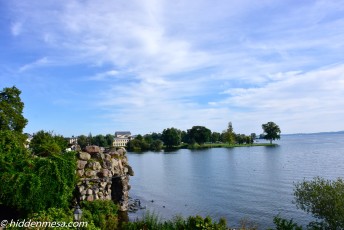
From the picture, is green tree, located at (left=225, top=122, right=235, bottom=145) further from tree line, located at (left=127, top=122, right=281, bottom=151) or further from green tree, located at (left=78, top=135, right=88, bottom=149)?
green tree, located at (left=78, top=135, right=88, bottom=149)

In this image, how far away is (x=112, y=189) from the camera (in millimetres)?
36688

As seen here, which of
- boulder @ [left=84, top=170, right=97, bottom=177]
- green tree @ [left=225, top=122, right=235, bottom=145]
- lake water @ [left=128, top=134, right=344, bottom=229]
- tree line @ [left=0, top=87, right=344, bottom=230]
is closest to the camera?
tree line @ [left=0, top=87, right=344, bottom=230]

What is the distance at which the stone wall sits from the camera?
29922mm

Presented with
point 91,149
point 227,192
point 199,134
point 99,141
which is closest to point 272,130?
point 199,134

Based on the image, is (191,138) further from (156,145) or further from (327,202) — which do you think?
(327,202)

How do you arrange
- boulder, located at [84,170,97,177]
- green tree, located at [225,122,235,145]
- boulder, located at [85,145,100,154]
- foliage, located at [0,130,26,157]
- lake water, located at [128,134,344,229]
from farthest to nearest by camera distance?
green tree, located at [225,122,235,145], lake water, located at [128,134,344,229], boulder, located at [85,145,100,154], boulder, located at [84,170,97,177], foliage, located at [0,130,26,157]

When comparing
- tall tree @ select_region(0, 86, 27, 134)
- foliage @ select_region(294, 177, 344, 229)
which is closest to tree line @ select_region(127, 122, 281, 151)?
tall tree @ select_region(0, 86, 27, 134)

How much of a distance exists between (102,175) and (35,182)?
28.7 ft

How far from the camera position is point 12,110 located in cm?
4791

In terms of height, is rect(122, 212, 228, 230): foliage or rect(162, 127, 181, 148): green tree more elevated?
rect(162, 127, 181, 148): green tree

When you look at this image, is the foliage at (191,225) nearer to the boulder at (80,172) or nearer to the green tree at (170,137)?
the boulder at (80,172)

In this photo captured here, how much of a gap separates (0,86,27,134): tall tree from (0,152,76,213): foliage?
23.0 meters

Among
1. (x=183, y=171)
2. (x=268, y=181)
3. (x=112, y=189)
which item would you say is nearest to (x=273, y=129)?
(x=183, y=171)

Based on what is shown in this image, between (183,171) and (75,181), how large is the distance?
2067 inches
